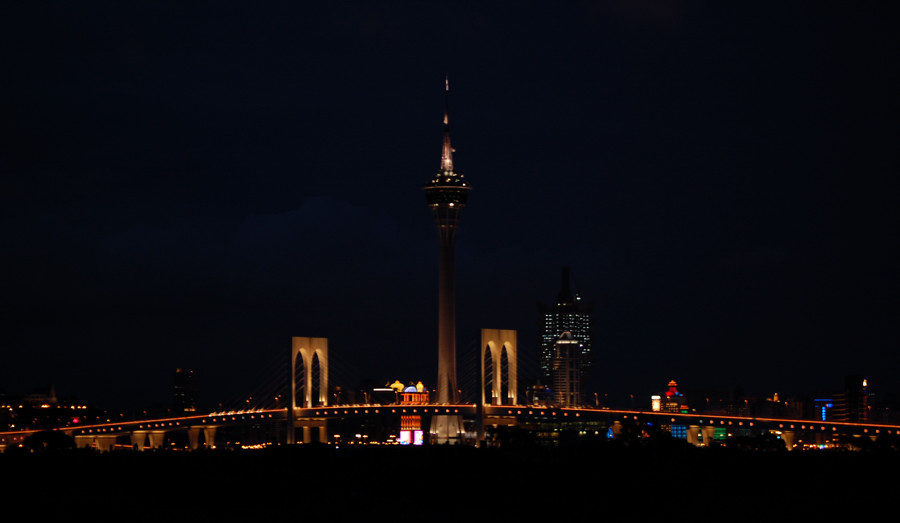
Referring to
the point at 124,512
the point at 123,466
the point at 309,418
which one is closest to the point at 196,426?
the point at 309,418

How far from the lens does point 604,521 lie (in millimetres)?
85375

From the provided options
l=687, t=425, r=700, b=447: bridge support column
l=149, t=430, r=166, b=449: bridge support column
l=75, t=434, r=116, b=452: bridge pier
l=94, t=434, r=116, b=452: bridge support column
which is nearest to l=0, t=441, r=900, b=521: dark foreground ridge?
l=687, t=425, r=700, b=447: bridge support column

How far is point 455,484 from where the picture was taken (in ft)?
359

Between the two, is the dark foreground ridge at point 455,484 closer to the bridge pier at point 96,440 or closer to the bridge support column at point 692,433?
the bridge support column at point 692,433

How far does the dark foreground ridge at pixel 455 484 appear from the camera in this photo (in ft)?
301

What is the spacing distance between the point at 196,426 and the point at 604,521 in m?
115

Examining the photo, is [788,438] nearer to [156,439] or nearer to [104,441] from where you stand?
[156,439]

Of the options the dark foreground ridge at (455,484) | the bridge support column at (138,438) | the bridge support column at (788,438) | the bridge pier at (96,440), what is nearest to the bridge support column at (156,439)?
the bridge support column at (138,438)

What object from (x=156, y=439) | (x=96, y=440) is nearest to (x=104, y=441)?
(x=96, y=440)

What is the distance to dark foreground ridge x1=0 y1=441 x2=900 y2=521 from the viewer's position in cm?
9175

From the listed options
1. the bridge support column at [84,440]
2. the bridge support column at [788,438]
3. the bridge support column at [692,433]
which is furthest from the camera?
the bridge support column at [84,440]

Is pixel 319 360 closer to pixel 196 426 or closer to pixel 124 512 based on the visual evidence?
pixel 196 426

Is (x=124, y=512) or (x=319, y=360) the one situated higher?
(x=319, y=360)

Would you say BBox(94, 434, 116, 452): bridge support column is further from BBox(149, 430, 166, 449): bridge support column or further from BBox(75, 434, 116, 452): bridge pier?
BBox(149, 430, 166, 449): bridge support column
